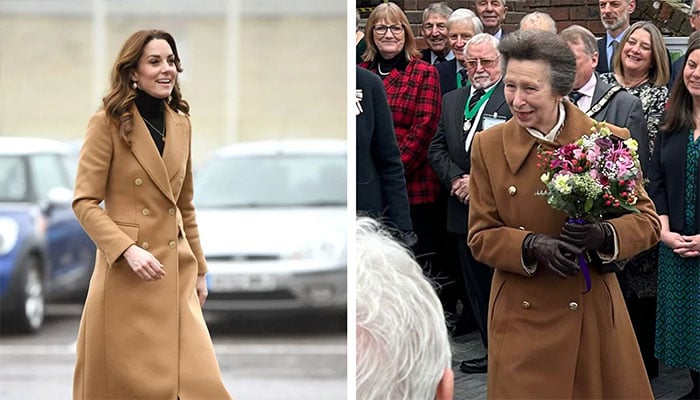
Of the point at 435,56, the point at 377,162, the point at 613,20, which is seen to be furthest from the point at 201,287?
the point at 613,20

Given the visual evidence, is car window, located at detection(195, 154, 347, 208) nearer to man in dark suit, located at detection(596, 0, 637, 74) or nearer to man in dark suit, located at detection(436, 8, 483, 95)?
man in dark suit, located at detection(436, 8, 483, 95)

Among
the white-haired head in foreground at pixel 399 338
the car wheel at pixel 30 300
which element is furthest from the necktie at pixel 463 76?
the car wheel at pixel 30 300

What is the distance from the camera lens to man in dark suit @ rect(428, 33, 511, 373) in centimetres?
654

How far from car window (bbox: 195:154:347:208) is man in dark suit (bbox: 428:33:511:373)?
132 inches

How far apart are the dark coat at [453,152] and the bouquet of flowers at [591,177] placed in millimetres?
2309

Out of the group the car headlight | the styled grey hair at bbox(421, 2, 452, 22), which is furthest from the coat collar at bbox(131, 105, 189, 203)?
the car headlight

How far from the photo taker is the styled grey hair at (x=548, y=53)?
4430 mm

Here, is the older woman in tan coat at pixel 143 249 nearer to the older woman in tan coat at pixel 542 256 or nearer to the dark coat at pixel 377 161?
the dark coat at pixel 377 161

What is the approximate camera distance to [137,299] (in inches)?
210

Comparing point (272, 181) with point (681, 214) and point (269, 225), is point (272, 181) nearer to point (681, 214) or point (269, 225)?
point (269, 225)

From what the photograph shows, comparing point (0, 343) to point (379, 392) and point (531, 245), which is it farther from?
point (379, 392)

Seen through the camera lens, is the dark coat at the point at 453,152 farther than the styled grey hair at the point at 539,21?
No

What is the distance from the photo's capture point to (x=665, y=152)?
6.11m

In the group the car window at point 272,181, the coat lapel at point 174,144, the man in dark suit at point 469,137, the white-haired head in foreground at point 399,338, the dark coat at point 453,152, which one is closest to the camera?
the white-haired head in foreground at point 399,338
